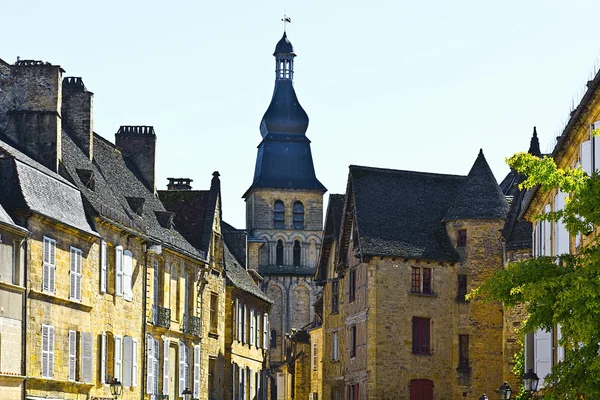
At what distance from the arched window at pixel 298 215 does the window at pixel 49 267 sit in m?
99.4

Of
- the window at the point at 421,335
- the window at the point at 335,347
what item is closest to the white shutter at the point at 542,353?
the window at the point at 421,335

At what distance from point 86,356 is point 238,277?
91.4ft

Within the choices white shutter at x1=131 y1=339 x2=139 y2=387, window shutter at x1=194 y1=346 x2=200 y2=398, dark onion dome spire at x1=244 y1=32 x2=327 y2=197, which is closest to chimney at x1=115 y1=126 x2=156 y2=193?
window shutter at x1=194 y1=346 x2=200 y2=398

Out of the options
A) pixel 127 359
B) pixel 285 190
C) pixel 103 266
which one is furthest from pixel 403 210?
pixel 285 190

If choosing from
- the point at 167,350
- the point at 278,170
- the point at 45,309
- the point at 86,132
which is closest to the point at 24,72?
the point at 86,132

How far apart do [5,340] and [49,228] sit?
13.9 ft

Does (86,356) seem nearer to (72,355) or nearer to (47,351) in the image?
(72,355)

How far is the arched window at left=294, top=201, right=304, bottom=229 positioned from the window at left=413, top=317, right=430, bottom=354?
7684 centimetres

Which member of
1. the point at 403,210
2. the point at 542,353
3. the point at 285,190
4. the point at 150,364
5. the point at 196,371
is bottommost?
the point at 196,371

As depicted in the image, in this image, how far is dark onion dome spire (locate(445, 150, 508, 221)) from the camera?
209 ft

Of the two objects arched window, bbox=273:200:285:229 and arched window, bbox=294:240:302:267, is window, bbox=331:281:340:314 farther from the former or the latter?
arched window, bbox=273:200:285:229

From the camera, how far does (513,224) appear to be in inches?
2265

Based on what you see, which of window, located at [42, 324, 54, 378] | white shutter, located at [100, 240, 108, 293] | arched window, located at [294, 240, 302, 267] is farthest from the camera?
arched window, located at [294, 240, 302, 267]

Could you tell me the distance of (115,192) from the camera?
167 ft
